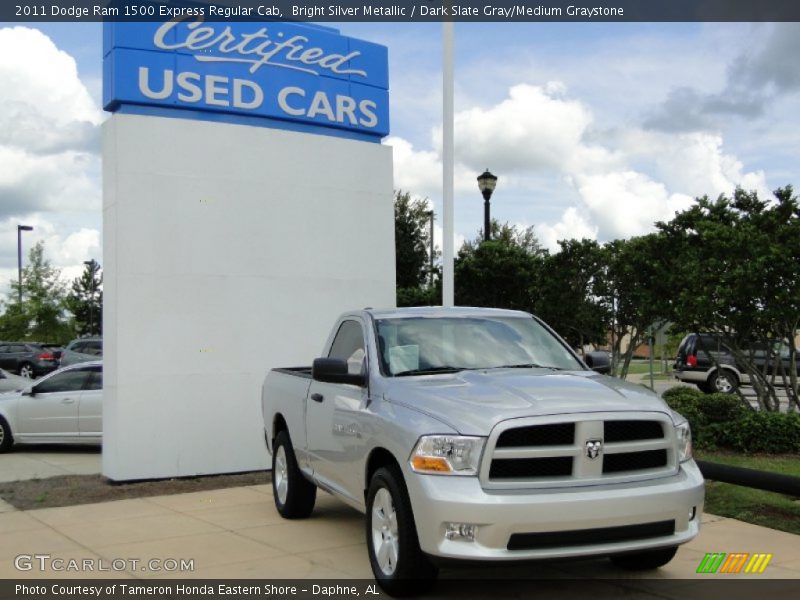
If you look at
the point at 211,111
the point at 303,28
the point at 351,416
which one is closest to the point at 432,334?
the point at 351,416

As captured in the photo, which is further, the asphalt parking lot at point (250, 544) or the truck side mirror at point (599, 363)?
the truck side mirror at point (599, 363)

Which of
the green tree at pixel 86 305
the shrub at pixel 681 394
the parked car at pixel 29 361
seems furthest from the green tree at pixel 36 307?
the shrub at pixel 681 394

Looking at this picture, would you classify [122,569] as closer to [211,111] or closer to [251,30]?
[211,111]

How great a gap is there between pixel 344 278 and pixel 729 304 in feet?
15.8

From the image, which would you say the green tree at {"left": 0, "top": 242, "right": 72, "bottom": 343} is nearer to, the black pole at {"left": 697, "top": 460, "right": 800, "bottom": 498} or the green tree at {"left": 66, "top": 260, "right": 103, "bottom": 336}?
the green tree at {"left": 66, "top": 260, "right": 103, "bottom": 336}

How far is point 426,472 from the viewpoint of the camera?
5445 millimetres

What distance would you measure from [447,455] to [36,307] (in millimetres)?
52904

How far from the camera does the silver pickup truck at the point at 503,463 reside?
5.23 metres

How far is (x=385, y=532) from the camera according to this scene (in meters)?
5.92

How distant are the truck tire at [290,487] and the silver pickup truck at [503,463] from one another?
162 centimetres

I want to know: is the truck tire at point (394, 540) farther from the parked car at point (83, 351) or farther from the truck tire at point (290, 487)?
the parked car at point (83, 351)

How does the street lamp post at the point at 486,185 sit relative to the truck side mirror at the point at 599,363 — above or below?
above

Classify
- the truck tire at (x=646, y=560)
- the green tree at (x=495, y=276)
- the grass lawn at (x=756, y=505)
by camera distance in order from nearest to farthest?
the truck tire at (x=646, y=560)
the grass lawn at (x=756, y=505)
the green tree at (x=495, y=276)

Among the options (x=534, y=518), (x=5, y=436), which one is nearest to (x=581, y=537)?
(x=534, y=518)
